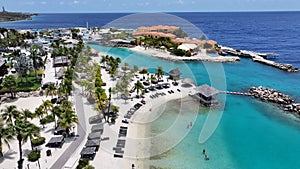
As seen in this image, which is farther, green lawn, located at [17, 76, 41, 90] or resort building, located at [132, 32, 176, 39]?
resort building, located at [132, 32, 176, 39]

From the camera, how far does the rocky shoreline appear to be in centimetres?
4159

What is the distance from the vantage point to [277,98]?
4559 cm

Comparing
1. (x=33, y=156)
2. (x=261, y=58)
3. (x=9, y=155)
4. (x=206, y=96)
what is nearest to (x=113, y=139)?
(x=33, y=156)

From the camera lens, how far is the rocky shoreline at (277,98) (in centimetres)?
4159

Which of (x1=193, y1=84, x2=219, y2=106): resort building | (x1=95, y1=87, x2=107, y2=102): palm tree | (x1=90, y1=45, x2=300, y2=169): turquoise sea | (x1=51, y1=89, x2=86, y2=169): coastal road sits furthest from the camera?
(x1=193, y1=84, x2=219, y2=106): resort building

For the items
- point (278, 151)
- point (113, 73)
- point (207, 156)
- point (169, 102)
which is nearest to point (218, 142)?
point (207, 156)

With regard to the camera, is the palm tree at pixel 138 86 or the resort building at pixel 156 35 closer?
the palm tree at pixel 138 86

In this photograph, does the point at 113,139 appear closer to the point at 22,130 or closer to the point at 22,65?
Answer: the point at 22,130

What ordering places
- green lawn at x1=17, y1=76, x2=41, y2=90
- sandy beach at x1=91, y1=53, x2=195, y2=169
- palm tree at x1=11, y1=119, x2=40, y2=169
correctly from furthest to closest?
green lawn at x1=17, y1=76, x2=41, y2=90
sandy beach at x1=91, y1=53, x2=195, y2=169
palm tree at x1=11, y1=119, x2=40, y2=169

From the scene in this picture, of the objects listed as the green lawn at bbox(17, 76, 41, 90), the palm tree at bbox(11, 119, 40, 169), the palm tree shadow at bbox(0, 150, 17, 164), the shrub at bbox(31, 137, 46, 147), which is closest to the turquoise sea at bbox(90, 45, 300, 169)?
the palm tree at bbox(11, 119, 40, 169)

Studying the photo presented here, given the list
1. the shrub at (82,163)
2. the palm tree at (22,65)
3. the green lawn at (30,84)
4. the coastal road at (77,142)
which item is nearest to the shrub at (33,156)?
the coastal road at (77,142)

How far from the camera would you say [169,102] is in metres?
43.6

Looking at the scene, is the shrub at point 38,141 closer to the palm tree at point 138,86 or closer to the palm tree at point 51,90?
the palm tree at point 51,90

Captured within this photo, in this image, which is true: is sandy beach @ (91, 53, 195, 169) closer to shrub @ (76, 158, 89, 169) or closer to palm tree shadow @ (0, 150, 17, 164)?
shrub @ (76, 158, 89, 169)
